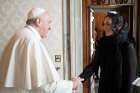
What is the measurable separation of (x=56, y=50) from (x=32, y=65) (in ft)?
4.18

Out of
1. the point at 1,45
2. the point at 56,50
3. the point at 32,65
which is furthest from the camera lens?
the point at 56,50

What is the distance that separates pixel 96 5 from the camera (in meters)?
3.98

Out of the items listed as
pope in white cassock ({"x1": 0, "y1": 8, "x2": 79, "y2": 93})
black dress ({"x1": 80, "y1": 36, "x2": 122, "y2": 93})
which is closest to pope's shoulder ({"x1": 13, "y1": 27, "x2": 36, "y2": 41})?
pope in white cassock ({"x1": 0, "y1": 8, "x2": 79, "y2": 93})

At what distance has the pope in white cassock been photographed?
7.37ft

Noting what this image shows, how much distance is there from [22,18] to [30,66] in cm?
121

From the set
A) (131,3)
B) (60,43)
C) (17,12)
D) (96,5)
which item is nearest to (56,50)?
(60,43)

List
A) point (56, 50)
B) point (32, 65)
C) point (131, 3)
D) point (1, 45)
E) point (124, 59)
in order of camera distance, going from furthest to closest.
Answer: point (131, 3)
point (56, 50)
point (1, 45)
point (124, 59)
point (32, 65)

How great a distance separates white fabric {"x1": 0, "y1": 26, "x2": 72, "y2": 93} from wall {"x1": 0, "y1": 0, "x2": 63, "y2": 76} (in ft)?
3.37

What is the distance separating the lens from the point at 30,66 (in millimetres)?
2262

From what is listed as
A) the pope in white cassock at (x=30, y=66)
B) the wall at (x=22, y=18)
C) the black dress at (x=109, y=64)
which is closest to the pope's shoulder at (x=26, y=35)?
the pope in white cassock at (x=30, y=66)

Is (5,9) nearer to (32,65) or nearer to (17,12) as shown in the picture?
(17,12)

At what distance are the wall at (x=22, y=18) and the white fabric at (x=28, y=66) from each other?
1027 mm

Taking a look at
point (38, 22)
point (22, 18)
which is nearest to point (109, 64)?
point (38, 22)

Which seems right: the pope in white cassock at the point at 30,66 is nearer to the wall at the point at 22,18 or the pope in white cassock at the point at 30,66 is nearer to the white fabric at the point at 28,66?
the white fabric at the point at 28,66
